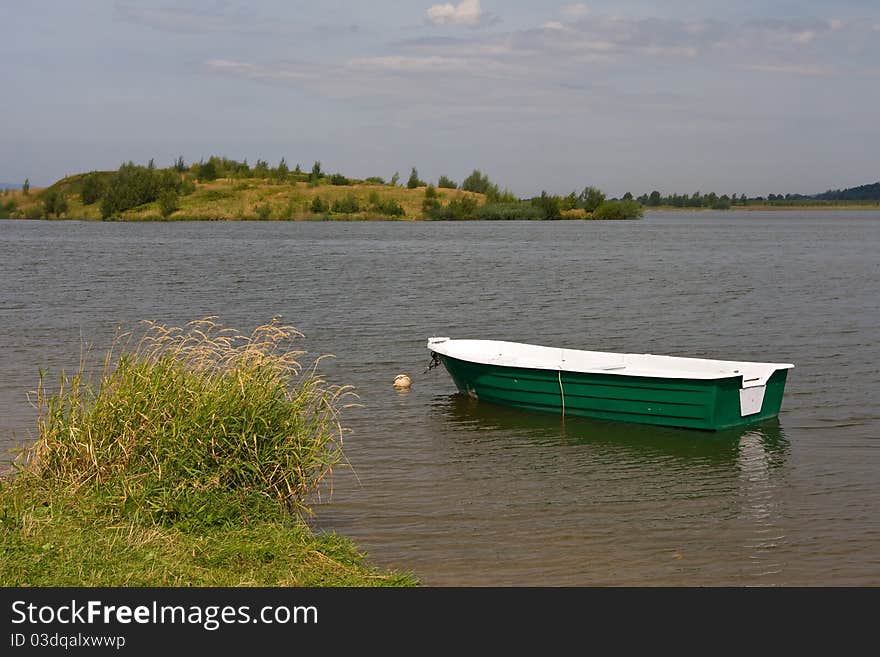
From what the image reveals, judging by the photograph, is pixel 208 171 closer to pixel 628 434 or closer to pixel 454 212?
pixel 454 212

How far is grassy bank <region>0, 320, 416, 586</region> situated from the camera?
26.4 ft

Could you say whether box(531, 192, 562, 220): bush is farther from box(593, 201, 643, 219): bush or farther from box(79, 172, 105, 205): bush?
box(79, 172, 105, 205): bush

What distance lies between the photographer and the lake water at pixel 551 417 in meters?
9.96

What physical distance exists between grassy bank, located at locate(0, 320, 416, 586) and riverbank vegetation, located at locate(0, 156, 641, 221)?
9470 cm

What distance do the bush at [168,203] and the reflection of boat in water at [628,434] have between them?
90.7 m

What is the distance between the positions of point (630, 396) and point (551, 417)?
133 cm

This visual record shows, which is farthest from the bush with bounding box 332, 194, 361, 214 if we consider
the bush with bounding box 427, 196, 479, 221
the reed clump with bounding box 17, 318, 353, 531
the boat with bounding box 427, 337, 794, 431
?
the reed clump with bounding box 17, 318, 353, 531

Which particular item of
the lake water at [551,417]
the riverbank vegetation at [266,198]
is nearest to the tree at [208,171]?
the riverbank vegetation at [266,198]

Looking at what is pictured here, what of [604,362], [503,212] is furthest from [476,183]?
[604,362]

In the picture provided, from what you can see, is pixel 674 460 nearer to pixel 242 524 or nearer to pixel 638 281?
pixel 242 524

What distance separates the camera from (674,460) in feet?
44.8

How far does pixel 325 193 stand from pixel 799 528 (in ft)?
327

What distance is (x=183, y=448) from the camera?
8969mm

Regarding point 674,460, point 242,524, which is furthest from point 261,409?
point 674,460
